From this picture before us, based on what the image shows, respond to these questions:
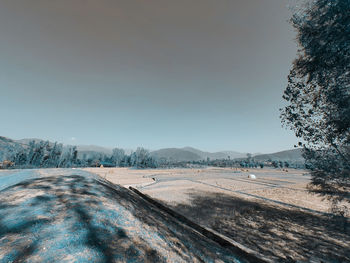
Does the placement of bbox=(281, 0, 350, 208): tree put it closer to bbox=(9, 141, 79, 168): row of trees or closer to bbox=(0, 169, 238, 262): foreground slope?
bbox=(0, 169, 238, 262): foreground slope

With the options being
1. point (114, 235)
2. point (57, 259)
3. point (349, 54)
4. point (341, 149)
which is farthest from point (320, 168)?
point (57, 259)

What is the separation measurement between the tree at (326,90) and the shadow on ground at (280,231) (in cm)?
138

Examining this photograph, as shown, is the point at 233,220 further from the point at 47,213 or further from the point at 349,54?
the point at 349,54

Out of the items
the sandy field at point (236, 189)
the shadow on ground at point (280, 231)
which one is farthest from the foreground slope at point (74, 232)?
the sandy field at point (236, 189)

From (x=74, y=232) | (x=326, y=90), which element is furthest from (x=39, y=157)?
(x=326, y=90)

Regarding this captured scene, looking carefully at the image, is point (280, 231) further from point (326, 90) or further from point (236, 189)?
point (236, 189)

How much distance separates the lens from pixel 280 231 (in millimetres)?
4578

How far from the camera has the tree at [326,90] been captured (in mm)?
4047

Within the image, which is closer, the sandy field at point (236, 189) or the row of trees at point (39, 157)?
the sandy field at point (236, 189)

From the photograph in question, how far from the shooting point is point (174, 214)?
12.0 ft

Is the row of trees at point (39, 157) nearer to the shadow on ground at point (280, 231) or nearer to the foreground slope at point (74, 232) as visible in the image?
the shadow on ground at point (280, 231)

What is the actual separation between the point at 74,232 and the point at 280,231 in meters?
6.21

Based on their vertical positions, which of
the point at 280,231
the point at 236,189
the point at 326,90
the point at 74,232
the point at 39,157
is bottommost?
the point at 236,189

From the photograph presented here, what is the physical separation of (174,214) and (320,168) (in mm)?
5357
